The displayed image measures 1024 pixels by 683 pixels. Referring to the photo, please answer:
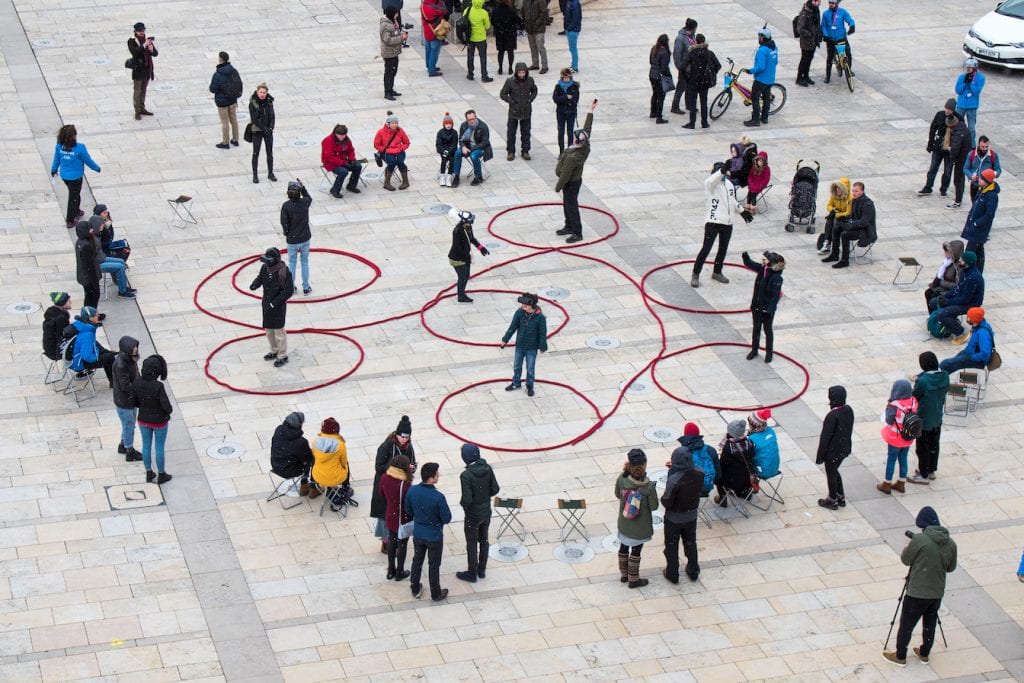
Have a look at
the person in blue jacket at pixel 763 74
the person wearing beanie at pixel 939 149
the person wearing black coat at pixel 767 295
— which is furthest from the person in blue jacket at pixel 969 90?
the person wearing black coat at pixel 767 295

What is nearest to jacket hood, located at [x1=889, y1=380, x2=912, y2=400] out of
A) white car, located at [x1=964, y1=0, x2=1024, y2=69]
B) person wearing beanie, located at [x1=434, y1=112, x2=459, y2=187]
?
person wearing beanie, located at [x1=434, y1=112, x2=459, y2=187]

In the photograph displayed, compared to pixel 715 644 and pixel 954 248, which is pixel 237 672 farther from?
pixel 954 248

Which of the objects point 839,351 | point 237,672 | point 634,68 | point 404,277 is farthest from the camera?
point 634,68

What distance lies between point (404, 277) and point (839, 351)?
6.57 m

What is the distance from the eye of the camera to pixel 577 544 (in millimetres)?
16906

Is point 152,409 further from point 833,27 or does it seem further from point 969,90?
point 833,27

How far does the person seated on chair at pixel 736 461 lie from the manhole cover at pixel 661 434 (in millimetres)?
1479

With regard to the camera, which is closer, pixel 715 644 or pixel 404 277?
pixel 715 644

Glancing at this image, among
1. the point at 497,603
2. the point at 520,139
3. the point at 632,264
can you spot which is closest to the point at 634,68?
the point at 520,139

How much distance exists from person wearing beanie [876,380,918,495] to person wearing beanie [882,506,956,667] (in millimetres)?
2948

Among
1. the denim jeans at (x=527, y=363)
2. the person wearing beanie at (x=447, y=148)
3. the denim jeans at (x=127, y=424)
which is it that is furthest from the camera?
the person wearing beanie at (x=447, y=148)

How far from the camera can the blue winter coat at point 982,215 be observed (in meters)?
23.1

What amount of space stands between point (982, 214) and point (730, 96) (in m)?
8.02

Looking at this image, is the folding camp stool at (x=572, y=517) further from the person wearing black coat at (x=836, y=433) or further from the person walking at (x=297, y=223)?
the person walking at (x=297, y=223)
